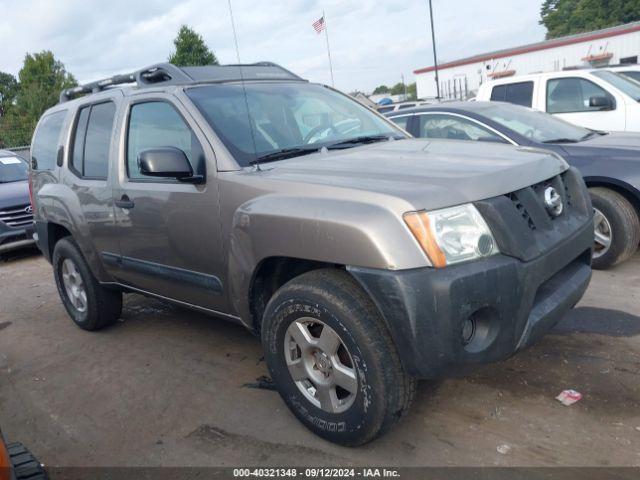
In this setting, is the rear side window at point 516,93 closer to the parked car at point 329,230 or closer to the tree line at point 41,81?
the parked car at point 329,230

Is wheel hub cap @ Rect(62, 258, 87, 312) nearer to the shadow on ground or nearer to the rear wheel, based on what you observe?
the shadow on ground

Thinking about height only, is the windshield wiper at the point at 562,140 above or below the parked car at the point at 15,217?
above

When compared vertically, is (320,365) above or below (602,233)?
above

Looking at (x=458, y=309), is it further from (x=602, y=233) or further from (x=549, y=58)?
(x=549, y=58)

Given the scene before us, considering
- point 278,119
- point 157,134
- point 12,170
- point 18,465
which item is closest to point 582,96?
point 278,119

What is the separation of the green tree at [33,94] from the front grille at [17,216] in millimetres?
26129

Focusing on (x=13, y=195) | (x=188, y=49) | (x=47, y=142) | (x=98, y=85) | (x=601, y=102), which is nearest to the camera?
(x=98, y=85)

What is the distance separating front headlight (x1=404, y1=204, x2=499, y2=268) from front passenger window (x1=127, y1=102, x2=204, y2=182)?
4.57 ft

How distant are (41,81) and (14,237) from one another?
32.8 m

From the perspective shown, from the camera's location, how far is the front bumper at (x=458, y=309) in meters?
2.32

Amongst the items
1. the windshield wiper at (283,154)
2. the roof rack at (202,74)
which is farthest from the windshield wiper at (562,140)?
the windshield wiper at (283,154)

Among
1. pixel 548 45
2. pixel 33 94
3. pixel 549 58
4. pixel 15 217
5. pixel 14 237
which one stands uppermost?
pixel 33 94

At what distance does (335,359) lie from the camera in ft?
8.80

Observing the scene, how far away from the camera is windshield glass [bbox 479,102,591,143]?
5.70 metres
